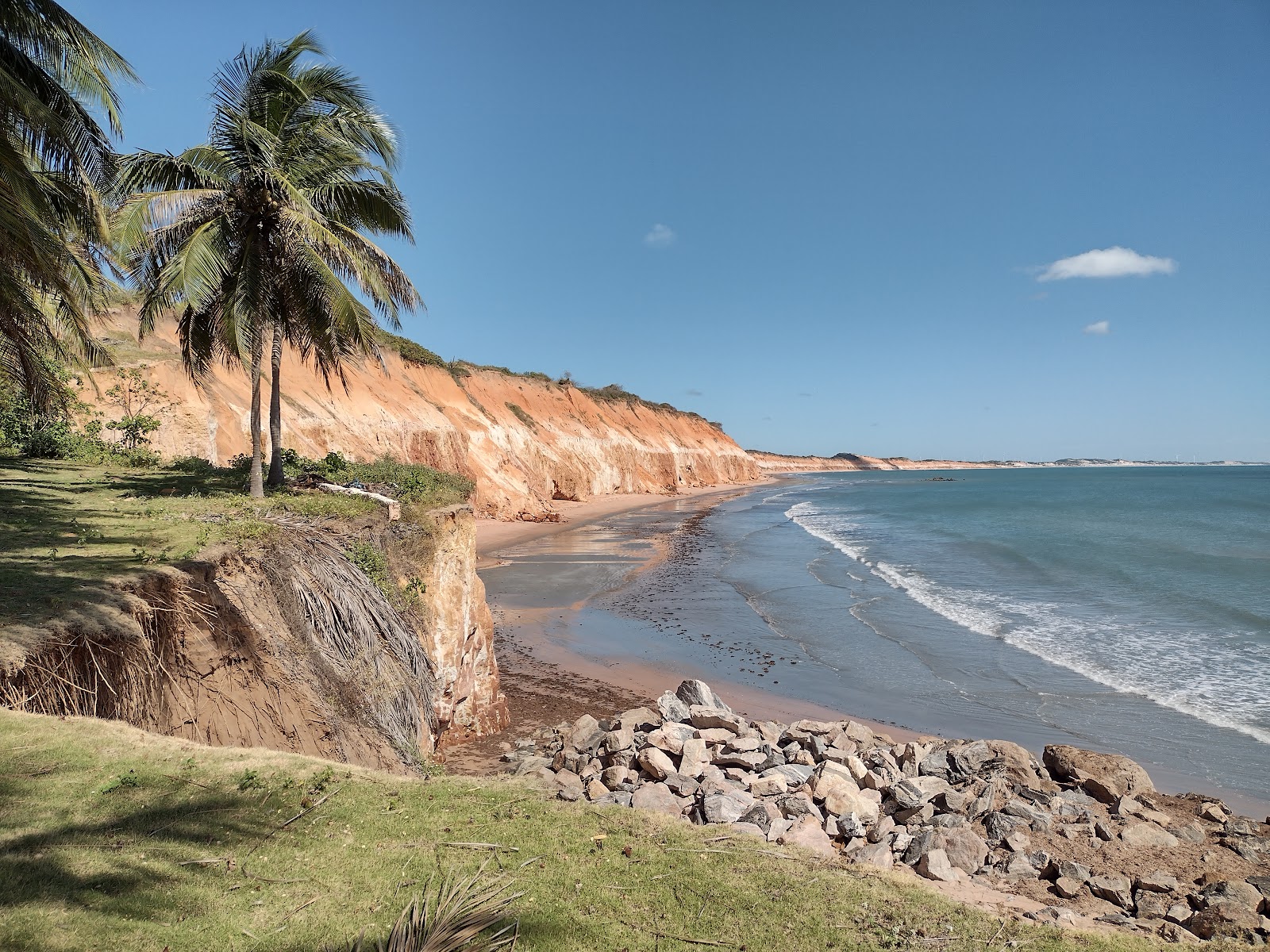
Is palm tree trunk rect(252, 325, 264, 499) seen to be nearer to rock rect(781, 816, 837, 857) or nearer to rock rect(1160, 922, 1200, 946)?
rock rect(781, 816, 837, 857)

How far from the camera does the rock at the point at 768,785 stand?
770 cm

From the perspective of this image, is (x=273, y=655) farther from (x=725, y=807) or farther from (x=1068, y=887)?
(x=1068, y=887)

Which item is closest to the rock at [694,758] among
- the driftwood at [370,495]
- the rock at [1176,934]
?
the rock at [1176,934]

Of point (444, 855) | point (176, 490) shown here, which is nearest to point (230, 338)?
point (176, 490)

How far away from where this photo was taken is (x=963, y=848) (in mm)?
6816

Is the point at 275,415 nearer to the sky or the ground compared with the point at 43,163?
nearer to the ground

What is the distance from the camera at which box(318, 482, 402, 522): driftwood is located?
35.1 ft

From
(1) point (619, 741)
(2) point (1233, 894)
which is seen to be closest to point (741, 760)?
(1) point (619, 741)

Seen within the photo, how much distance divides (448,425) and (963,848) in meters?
32.7

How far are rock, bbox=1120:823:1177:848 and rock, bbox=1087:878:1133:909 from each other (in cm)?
117

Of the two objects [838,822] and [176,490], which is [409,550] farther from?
[838,822]

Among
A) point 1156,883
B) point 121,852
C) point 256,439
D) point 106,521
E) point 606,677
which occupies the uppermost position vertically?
point 256,439

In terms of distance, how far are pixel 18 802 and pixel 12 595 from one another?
255cm

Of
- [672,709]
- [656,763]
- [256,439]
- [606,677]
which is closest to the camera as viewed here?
[656,763]
